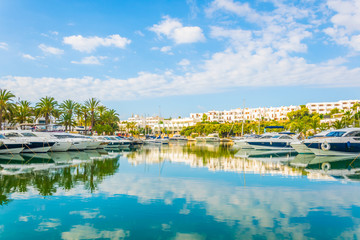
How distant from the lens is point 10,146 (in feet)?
102

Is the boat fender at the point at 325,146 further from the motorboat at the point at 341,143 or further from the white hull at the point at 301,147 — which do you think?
the white hull at the point at 301,147

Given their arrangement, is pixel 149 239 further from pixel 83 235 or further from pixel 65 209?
A: pixel 65 209

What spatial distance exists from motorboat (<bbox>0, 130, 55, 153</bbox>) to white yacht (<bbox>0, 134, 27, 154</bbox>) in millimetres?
530

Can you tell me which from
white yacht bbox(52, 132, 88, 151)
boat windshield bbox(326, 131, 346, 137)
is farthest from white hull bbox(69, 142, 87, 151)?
boat windshield bbox(326, 131, 346, 137)

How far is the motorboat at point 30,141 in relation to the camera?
105 feet

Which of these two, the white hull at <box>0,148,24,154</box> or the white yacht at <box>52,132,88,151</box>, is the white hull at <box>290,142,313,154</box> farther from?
the white hull at <box>0,148,24,154</box>

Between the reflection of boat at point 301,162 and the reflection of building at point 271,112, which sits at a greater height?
the reflection of building at point 271,112

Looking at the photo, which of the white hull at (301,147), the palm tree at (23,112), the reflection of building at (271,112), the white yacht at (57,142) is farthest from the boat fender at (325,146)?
the reflection of building at (271,112)

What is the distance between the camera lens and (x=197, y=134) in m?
149

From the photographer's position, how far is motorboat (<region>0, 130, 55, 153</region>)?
32.1m

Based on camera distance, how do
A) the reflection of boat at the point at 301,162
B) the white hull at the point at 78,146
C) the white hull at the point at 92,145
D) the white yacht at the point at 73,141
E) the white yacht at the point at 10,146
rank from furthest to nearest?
the white hull at the point at 92,145, the white hull at the point at 78,146, the white yacht at the point at 73,141, the white yacht at the point at 10,146, the reflection of boat at the point at 301,162

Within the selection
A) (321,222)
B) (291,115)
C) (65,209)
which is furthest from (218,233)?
(291,115)

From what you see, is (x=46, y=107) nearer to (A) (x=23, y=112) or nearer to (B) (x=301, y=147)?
(A) (x=23, y=112)

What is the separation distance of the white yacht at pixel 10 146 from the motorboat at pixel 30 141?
530 mm
